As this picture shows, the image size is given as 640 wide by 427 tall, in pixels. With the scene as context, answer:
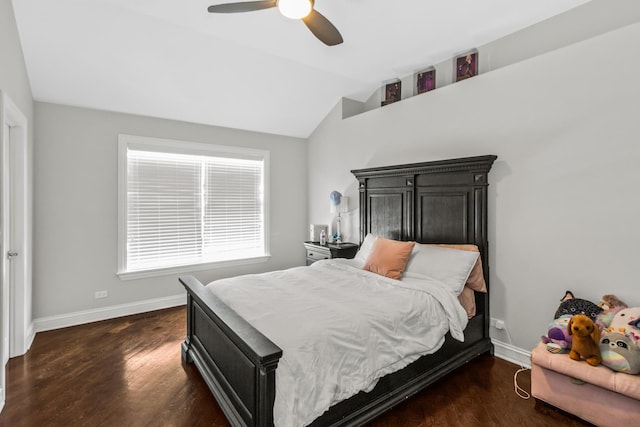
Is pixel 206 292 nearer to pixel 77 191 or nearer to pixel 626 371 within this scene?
pixel 77 191

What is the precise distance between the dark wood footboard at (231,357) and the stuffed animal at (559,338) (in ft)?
6.17

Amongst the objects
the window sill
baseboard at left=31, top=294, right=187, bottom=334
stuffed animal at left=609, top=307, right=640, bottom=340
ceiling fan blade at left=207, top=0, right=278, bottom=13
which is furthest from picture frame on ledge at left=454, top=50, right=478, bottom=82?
baseboard at left=31, top=294, right=187, bottom=334

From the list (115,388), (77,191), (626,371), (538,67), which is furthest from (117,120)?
(626,371)

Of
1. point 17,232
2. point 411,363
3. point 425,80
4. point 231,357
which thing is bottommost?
point 411,363

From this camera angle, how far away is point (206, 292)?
2.48 m

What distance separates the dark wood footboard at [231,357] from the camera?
1553 mm

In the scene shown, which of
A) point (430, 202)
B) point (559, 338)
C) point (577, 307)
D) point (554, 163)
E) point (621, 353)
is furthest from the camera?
point (430, 202)

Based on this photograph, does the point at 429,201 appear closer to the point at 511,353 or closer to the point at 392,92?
the point at 511,353

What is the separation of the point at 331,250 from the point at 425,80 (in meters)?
2.37

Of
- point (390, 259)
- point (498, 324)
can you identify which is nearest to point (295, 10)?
point (390, 259)

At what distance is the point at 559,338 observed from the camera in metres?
2.12

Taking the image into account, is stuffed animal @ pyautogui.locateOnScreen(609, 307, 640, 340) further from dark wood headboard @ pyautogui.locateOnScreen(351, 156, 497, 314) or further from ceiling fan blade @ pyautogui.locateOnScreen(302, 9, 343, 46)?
ceiling fan blade @ pyautogui.locateOnScreen(302, 9, 343, 46)

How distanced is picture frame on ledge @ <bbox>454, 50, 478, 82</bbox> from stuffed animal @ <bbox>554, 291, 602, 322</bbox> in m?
2.32

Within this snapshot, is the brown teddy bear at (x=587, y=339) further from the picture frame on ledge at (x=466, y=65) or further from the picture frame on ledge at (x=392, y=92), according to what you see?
the picture frame on ledge at (x=392, y=92)
